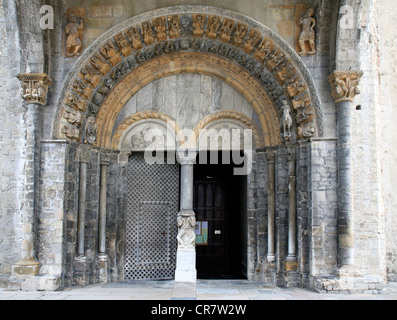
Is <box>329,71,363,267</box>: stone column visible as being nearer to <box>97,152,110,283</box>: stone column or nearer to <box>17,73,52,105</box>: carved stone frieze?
<box>97,152,110,283</box>: stone column

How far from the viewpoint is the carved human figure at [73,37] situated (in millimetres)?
7719

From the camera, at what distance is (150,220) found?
8867 mm

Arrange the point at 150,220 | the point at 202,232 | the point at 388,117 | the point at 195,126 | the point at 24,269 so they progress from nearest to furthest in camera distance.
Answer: the point at 24,269 < the point at 195,126 < the point at 150,220 < the point at 388,117 < the point at 202,232

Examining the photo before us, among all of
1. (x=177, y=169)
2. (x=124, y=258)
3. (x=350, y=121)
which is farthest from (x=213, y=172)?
(x=350, y=121)

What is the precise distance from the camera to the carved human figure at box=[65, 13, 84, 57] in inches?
304

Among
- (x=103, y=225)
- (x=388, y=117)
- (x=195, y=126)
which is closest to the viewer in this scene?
(x=103, y=225)

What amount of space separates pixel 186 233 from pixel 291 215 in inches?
80.1

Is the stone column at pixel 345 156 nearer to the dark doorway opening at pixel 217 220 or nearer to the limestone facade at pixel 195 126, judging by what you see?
the limestone facade at pixel 195 126

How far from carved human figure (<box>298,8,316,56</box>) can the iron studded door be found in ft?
12.4

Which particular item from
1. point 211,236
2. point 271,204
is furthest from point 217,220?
point 271,204

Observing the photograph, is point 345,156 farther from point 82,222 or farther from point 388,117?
point 82,222

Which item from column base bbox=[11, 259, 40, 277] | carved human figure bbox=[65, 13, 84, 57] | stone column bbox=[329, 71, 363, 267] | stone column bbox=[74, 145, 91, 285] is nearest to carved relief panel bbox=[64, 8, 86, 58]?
carved human figure bbox=[65, 13, 84, 57]

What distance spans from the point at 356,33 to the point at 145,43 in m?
3.96

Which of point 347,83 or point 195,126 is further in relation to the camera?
point 195,126
